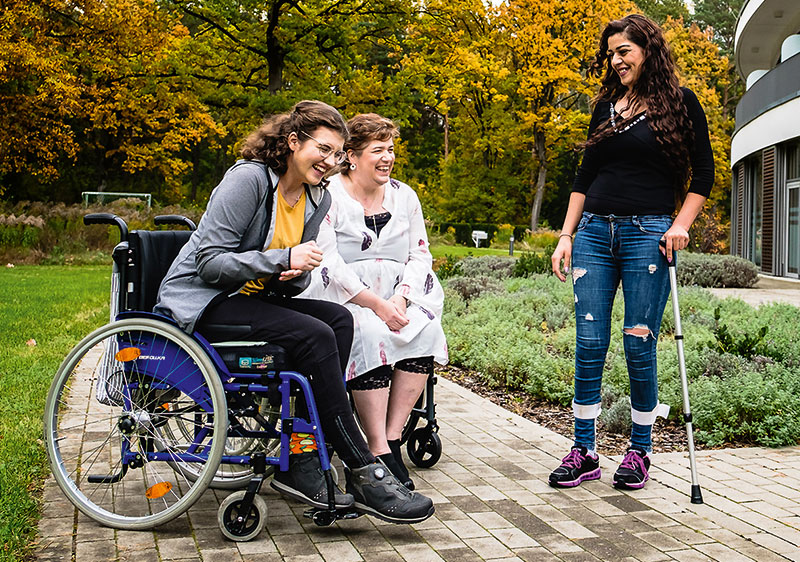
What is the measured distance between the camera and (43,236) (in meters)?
19.9

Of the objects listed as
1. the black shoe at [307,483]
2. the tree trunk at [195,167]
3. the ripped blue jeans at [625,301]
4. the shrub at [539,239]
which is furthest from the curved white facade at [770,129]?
the tree trunk at [195,167]

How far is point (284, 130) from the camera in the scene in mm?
3576

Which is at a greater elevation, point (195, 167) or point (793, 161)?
point (195, 167)

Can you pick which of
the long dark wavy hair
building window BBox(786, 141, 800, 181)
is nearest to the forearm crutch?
the long dark wavy hair

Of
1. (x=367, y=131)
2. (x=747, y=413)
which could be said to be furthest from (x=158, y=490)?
(x=747, y=413)

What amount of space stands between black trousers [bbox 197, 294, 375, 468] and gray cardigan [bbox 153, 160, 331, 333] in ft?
0.28

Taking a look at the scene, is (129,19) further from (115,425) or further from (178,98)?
(115,425)

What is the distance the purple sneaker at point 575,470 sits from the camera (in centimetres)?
408

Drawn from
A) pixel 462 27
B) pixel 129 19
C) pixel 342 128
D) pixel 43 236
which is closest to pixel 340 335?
pixel 342 128

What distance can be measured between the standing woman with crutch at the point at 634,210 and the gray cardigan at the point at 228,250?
4.81 ft

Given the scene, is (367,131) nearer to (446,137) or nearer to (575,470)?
(575,470)

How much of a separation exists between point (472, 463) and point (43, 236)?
17.6m

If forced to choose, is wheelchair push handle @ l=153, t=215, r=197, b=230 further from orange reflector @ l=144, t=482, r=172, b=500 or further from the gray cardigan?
orange reflector @ l=144, t=482, r=172, b=500

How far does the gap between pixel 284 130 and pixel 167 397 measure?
3.84 feet
